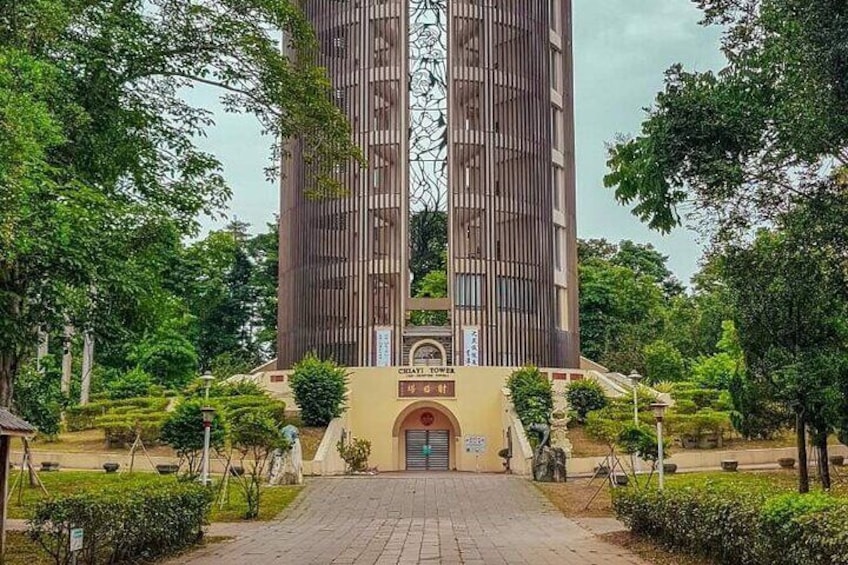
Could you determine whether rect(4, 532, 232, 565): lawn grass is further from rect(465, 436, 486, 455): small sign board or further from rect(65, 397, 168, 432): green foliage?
rect(65, 397, 168, 432): green foliage

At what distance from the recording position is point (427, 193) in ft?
109

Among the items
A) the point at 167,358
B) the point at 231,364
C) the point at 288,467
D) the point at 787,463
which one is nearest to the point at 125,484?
the point at 288,467

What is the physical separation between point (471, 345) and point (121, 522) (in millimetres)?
24105

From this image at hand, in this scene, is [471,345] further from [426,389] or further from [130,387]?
[130,387]

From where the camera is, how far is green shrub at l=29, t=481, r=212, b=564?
7.49 m

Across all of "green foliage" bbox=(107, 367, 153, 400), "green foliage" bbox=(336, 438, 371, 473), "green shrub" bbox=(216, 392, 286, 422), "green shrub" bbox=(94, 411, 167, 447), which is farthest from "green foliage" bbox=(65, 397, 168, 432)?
"green foliage" bbox=(336, 438, 371, 473)

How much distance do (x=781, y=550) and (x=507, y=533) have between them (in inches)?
242

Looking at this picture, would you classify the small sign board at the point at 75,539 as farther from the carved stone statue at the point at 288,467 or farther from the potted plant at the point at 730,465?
the potted plant at the point at 730,465

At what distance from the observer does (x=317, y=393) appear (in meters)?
25.2

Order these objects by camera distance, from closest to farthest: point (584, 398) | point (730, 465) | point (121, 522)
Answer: point (121, 522), point (730, 465), point (584, 398)

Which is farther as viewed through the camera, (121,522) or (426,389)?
(426,389)

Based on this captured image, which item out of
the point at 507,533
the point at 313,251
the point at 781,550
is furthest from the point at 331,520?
the point at 313,251

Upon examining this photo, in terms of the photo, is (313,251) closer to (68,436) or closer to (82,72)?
(68,436)

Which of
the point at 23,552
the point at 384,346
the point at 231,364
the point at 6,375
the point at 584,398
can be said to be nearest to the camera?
the point at 23,552
